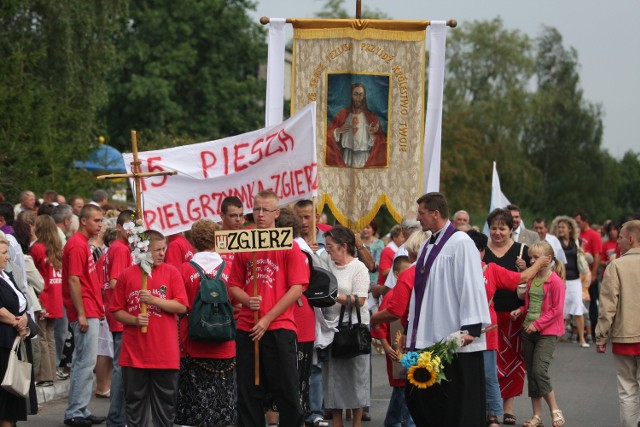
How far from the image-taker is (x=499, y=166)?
67.8m

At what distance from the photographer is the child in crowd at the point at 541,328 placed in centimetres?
1172

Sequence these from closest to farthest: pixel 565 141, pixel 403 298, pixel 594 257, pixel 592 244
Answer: pixel 403 298
pixel 594 257
pixel 592 244
pixel 565 141

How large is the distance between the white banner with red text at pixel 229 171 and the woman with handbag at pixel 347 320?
0.81m

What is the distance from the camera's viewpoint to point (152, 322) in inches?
370

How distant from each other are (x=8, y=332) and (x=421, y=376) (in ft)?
10.6

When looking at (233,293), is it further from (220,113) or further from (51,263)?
(220,113)

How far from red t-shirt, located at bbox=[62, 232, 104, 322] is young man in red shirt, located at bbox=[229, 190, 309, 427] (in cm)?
273

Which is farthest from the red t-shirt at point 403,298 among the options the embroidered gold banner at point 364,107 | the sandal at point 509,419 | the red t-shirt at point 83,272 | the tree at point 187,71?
the tree at point 187,71

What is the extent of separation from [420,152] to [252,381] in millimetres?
5625

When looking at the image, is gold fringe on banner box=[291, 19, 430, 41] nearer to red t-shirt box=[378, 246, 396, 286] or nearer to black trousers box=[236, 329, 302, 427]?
red t-shirt box=[378, 246, 396, 286]

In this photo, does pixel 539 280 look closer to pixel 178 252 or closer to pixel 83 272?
pixel 178 252

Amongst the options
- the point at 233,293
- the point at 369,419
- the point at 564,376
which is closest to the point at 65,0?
the point at 564,376

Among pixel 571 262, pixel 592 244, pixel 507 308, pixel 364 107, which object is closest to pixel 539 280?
pixel 507 308

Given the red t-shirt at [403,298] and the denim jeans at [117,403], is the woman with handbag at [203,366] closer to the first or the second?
the denim jeans at [117,403]
